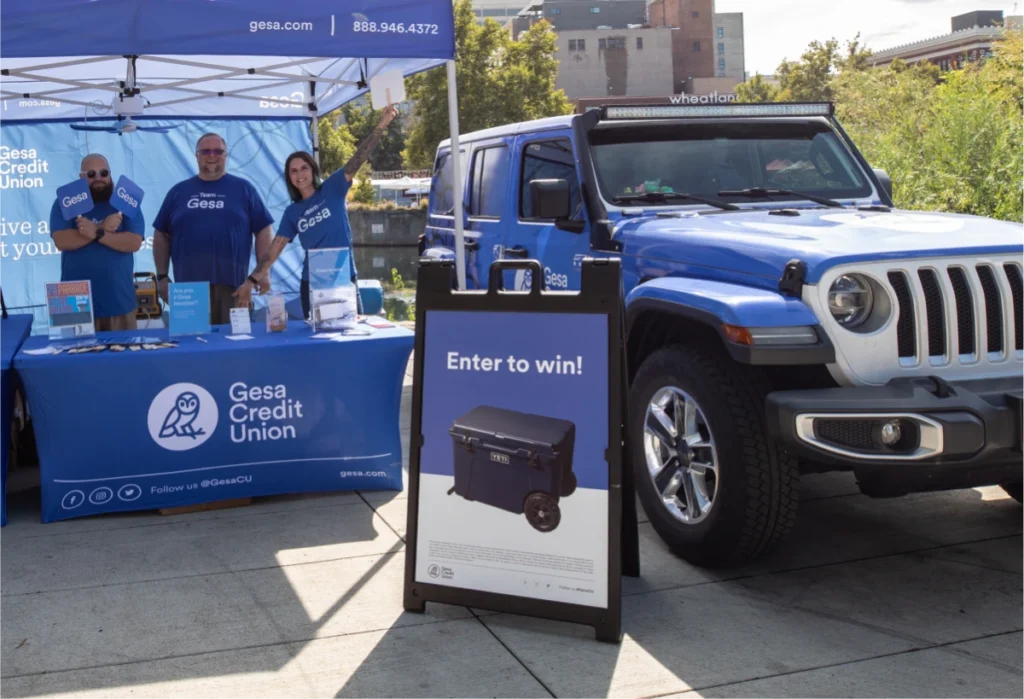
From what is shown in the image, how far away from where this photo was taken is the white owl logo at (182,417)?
17.2 ft

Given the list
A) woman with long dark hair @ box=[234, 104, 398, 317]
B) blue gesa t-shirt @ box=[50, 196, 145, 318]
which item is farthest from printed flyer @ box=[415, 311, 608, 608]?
blue gesa t-shirt @ box=[50, 196, 145, 318]

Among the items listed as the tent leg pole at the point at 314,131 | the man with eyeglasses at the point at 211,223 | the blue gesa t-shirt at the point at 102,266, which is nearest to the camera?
the blue gesa t-shirt at the point at 102,266

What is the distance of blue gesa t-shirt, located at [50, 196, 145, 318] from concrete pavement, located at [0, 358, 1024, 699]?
211cm

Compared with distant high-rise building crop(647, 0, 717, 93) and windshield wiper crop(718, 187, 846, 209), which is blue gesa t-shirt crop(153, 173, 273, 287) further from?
distant high-rise building crop(647, 0, 717, 93)

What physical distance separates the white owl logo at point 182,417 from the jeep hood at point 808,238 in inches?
89.7

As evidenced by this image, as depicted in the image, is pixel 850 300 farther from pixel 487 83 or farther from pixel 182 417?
pixel 487 83

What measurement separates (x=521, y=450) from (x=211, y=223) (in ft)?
14.5

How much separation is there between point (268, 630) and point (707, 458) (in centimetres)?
186

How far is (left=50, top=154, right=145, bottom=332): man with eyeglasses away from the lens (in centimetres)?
671

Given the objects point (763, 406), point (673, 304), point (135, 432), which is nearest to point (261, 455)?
point (135, 432)

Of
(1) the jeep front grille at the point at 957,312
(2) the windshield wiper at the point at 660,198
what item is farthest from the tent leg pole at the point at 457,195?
(1) the jeep front grille at the point at 957,312

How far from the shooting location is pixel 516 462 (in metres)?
3.81

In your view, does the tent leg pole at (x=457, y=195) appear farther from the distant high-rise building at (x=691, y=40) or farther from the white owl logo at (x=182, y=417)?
the distant high-rise building at (x=691, y=40)

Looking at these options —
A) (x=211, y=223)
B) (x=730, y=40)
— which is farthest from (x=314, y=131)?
(x=730, y=40)
